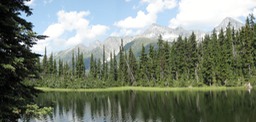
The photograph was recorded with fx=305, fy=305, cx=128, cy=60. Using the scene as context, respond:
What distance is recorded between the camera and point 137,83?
13612 centimetres

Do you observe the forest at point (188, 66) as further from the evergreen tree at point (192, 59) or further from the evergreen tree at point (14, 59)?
the evergreen tree at point (14, 59)

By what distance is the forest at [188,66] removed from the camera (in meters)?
107

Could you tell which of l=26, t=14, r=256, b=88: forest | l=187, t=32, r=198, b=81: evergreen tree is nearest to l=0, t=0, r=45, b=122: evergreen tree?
l=26, t=14, r=256, b=88: forest

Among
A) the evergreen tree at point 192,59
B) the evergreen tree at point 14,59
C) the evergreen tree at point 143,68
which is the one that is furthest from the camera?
the evergreen tree at point 143,68

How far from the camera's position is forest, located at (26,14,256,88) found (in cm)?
10656

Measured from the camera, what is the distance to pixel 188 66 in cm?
12594

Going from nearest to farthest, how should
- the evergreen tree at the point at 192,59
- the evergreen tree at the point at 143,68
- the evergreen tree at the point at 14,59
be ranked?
the evergreen tree at the point at 14,59, the evergreen tree at the point at 192,59, the evergreen tree at the point at 143,68

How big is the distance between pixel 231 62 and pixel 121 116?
66840mm

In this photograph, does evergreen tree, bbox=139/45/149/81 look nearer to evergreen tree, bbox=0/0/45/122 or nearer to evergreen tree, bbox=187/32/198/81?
evergreen tree, bbox=187/32/198/81

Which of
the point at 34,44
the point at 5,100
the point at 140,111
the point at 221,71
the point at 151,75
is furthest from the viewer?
the point at 151,75

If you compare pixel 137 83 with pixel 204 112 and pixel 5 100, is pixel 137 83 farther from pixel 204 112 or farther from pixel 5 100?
pixel 5 100

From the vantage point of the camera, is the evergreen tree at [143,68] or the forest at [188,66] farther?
the evergreen tree at [143,68]

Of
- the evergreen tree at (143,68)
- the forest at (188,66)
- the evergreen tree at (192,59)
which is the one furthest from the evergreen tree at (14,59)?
the evergreen tree at (143,68)

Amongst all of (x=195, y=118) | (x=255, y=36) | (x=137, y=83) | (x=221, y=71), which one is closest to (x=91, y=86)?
(x=137, y=83)
